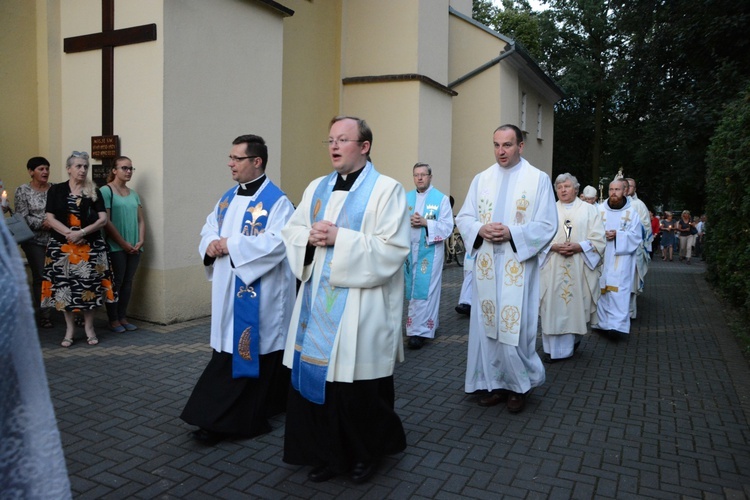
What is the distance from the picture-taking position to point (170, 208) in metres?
7.56

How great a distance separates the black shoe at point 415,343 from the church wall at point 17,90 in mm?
5497

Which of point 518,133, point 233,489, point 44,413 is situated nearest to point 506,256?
point 518,133

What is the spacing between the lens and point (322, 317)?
361 cm

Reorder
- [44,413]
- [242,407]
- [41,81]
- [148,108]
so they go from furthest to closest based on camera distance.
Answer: [41,81] → [148,108] → [242,407] → [44,413]

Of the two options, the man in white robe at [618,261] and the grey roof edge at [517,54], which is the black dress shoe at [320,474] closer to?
the man in white robe at [618,261]

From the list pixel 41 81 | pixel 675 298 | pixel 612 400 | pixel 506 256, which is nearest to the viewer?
pixel 506 256

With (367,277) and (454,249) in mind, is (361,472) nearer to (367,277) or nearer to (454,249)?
(367,277)

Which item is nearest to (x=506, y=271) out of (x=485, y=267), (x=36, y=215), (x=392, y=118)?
(x=485, y=267)

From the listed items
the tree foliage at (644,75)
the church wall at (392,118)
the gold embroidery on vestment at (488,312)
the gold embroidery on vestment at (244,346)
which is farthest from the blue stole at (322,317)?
the tree foliage at (644,75)

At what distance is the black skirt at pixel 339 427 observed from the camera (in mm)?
3549

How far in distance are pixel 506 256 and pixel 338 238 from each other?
198 centimetres

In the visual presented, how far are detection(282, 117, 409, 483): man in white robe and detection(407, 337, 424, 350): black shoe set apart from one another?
327 cm

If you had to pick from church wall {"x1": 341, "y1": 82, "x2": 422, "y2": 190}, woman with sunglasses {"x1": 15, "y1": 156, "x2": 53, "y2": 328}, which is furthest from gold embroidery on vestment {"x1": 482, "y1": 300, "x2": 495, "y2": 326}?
church wall {"x1": 341, "y1": 82, "x2": 422, "y2": 190}

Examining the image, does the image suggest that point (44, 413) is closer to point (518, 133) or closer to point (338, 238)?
point (338, 238)
